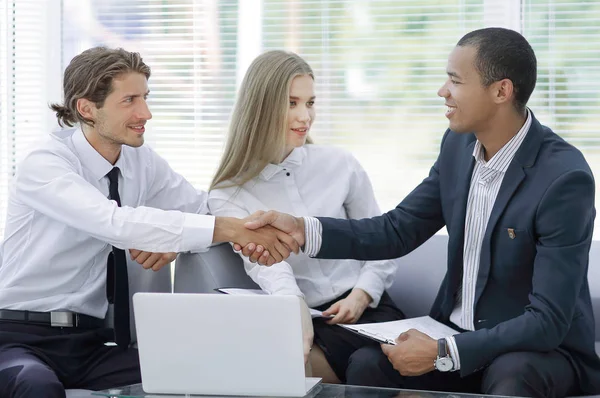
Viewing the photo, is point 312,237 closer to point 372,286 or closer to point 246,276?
point 372,286

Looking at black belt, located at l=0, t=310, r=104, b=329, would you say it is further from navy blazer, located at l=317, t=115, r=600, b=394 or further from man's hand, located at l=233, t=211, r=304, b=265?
navy blazer, located at l=317, t=115, r=600, b=394

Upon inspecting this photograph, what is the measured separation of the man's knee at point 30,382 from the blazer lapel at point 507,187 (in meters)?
1.17

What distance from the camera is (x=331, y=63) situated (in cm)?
441

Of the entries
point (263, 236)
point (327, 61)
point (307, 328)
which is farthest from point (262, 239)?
point (327, 61)

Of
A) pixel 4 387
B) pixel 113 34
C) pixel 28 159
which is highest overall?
pixel 113 34

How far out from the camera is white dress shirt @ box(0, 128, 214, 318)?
2570 millimetres

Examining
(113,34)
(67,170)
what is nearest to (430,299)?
(67,170)

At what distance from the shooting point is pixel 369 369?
2.43 m

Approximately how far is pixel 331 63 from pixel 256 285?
1711mm

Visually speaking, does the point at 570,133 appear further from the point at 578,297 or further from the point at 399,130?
the point at 578,297

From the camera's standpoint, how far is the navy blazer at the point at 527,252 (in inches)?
89.2

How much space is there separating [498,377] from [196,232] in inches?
38.3

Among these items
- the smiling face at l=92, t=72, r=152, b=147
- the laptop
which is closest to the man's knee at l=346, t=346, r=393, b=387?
the laptop

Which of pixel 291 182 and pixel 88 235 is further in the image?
pixel 291 182
